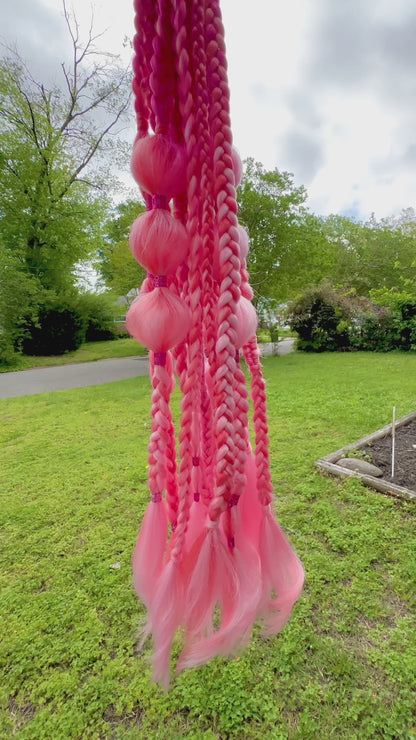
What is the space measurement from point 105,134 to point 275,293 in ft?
20.3

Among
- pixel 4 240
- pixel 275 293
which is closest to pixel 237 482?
pixel 275 293

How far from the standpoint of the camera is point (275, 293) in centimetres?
986

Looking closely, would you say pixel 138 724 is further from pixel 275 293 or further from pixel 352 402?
pixel 275 293

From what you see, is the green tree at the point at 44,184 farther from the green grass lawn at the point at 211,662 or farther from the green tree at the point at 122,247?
the green grass lawn at the point at 211,662

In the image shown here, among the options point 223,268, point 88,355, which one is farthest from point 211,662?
point 88,355

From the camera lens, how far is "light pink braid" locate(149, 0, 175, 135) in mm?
515

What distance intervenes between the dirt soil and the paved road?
5273mm

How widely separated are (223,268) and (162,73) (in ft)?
1.03

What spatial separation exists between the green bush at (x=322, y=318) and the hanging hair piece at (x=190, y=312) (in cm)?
1066

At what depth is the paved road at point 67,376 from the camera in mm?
6541

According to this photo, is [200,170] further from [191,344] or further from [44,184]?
[44,184]

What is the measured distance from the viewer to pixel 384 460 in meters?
2.84

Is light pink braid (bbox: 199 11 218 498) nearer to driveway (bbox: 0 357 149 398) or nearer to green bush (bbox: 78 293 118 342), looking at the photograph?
driveway (bbox: 0 357 149 398)

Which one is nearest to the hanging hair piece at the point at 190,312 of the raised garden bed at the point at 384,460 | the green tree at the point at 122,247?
the raised garden bed at the point at 384,460
